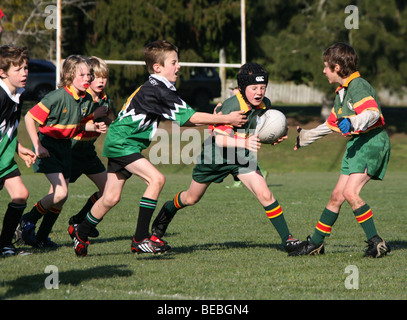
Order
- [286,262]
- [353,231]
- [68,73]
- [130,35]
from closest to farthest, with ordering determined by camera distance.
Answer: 1. [286,262]
2. [68,73]
3. [353,231]
4. [130,35]

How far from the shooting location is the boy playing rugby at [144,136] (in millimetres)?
5617

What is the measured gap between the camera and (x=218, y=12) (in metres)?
23.3

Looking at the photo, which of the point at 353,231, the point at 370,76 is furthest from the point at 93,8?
the point at 353,231

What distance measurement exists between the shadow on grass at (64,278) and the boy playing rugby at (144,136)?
609 mm

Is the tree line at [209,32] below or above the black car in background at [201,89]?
above

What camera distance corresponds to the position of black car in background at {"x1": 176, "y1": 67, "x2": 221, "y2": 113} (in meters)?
26.7

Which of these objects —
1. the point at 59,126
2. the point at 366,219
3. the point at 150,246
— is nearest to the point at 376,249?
the point at 366,219

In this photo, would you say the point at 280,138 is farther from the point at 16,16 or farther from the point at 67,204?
the point at 16,16

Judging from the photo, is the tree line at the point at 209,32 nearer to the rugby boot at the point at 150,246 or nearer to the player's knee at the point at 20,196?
the player's knee at the point at 20,196

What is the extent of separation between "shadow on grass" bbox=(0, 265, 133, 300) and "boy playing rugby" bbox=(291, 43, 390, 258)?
171 cm

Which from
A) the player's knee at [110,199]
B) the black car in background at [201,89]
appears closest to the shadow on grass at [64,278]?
the player's knee at [110,199]

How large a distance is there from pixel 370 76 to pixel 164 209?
1827 centimetres

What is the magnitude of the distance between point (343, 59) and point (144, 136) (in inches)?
74.7

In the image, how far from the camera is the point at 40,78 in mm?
24266
